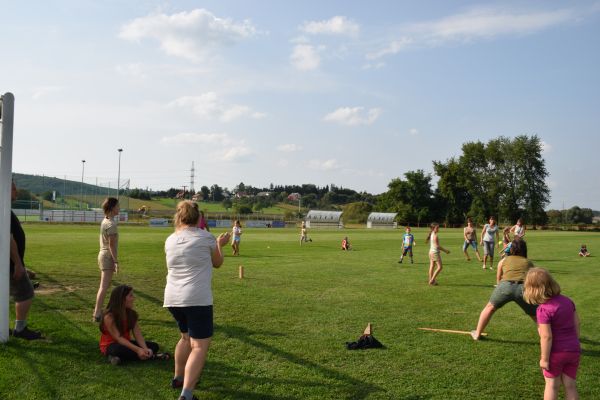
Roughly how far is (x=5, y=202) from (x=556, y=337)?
281 inches

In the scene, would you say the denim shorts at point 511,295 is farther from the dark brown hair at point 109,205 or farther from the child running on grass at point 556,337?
the dark brown hair at point 109,205

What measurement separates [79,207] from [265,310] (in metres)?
65.6

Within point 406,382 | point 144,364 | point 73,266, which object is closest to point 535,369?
point 406,382

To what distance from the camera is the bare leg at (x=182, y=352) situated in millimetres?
5241

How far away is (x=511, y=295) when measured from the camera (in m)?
7.36

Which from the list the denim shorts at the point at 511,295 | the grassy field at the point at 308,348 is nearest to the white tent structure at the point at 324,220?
the grassy field at the point at 308,348

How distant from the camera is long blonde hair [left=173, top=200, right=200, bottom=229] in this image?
16.5 feet

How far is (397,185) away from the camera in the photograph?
355 ft

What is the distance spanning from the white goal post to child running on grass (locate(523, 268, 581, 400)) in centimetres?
678

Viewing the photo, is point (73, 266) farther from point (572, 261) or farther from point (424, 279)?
point (572, 261)

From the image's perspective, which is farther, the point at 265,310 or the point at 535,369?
the point at 265,310

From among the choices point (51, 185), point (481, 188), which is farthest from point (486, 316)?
point (481, 188)

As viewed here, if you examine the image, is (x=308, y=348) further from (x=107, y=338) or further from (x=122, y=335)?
(x=107, y=338)

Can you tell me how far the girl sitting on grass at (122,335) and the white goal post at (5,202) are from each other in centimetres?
156
